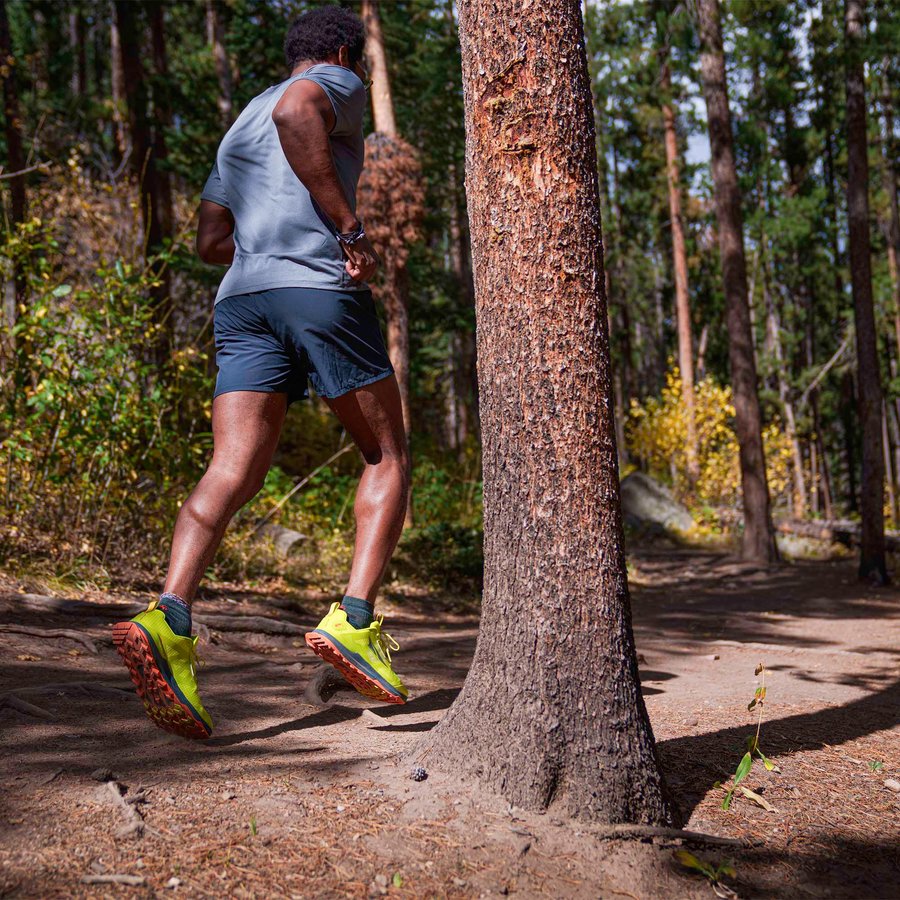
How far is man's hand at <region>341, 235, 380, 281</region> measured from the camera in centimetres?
282

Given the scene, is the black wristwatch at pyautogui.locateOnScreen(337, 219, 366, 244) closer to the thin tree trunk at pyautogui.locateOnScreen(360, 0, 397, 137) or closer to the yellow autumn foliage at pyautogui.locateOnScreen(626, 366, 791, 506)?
the thin tree trunk at pyautogui.locateOnScreen(360, 0, 397, 137)

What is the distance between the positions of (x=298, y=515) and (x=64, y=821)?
261 inches

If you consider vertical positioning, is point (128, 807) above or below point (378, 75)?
below

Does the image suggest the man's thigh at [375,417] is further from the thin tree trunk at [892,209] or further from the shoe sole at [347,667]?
the thin tree trunk at [892,209]

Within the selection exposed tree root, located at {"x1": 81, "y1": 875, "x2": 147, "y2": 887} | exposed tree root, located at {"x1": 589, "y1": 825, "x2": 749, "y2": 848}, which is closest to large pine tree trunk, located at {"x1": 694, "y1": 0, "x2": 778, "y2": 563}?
exposed tree root, located at {"x1": 589, "y1": 825, "x2": 749, "y2": 848}

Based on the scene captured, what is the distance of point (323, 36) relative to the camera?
304cm

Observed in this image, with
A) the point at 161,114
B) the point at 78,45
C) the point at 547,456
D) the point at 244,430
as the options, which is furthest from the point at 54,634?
the point at 78,45

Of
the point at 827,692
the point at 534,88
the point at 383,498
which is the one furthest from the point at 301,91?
the point at 827,692

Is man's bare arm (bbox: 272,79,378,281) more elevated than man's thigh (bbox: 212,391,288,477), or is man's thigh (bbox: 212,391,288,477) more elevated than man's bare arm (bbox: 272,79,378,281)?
man's bare arm (bbox: 272,79,378,281)

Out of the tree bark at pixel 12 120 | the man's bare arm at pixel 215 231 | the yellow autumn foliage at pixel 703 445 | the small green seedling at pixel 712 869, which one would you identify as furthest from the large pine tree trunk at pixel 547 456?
the yellow autumn foliage at pixel 703 445

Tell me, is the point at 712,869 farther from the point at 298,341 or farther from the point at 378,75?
the point at 378,75

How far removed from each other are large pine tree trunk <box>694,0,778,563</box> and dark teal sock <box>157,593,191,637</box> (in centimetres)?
1041

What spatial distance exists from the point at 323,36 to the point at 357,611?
1.91 m

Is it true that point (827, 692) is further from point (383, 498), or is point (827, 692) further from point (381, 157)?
point (381, 157)
